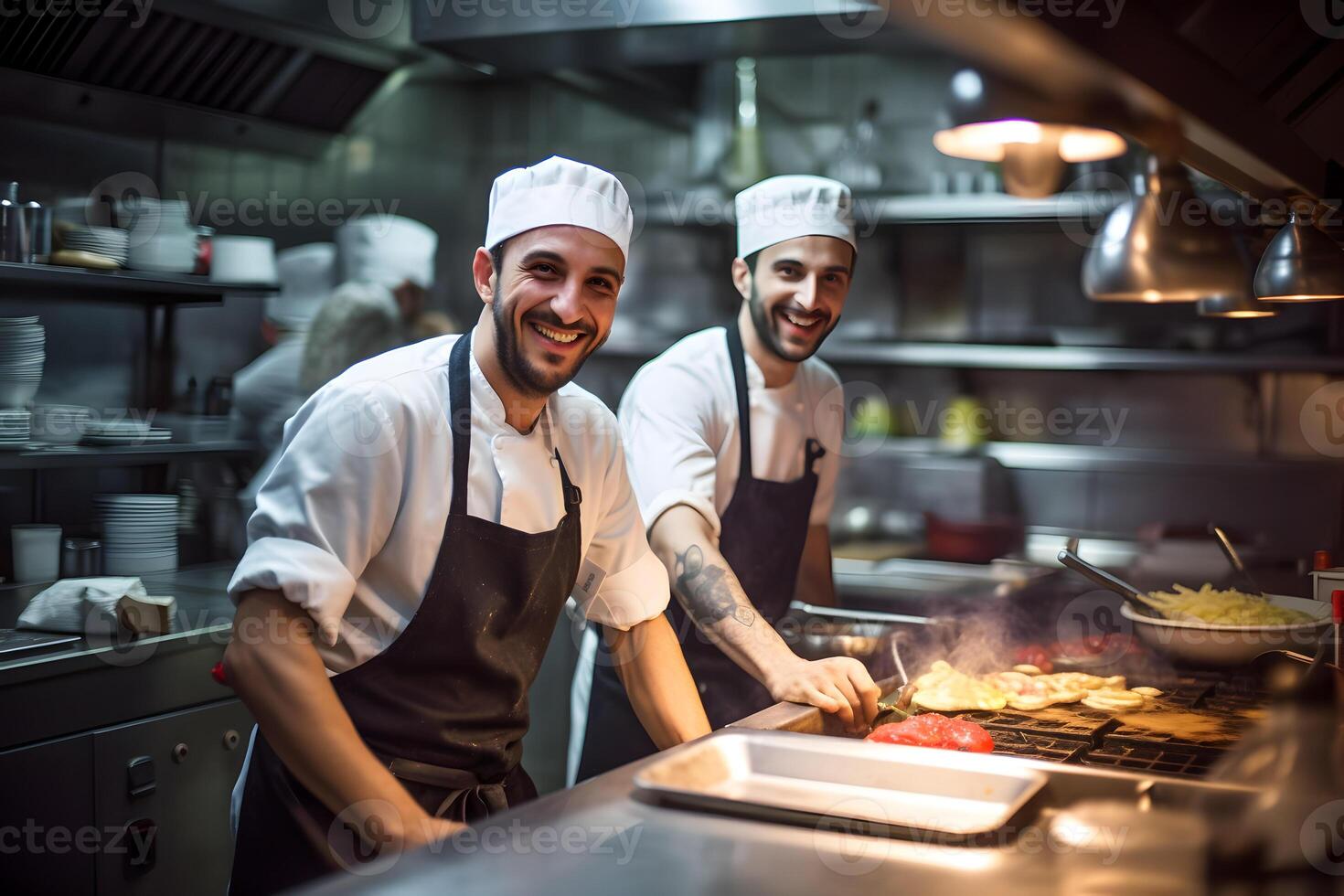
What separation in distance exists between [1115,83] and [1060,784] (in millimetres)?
777

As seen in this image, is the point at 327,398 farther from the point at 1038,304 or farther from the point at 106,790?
the point at 1038,304

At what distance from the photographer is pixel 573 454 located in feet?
6.35

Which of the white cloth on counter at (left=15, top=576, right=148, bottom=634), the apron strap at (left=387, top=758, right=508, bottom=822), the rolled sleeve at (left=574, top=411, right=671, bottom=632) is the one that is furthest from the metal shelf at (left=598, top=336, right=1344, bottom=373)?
the apron strap at (left=387, top=758, right=508, bottom=822)

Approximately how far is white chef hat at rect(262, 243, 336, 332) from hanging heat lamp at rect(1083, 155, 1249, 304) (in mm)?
2774

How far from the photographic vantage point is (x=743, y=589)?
109 inches

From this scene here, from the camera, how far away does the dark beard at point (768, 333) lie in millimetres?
2703

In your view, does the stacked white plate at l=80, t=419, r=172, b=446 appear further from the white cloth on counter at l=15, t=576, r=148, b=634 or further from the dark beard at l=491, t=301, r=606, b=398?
the dark beard at l=491, t=301, r=606, b=398

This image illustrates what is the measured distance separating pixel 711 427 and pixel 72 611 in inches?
62.4

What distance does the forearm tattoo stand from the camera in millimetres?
2168

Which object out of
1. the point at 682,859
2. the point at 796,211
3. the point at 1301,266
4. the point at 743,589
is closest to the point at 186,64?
the point at 796,211

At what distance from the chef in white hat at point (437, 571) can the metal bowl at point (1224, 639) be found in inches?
35.1

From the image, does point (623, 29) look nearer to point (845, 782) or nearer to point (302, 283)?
point (845, 782)

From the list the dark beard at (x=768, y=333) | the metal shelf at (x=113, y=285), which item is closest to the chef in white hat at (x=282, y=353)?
the metal shelf at (x=113, y=285)

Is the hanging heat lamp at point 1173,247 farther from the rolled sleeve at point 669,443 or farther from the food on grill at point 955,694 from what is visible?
the food on grill at point 955,694
